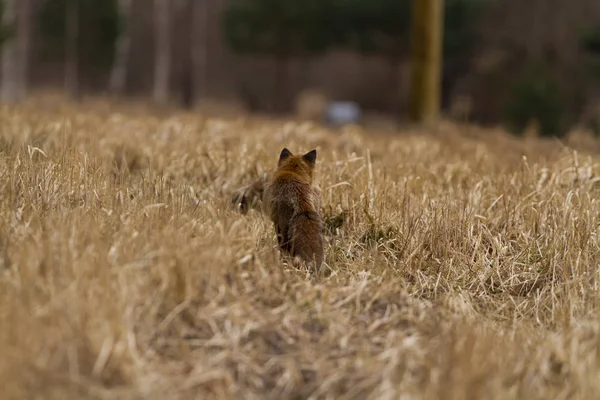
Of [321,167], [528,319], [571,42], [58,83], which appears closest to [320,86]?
[571,42]

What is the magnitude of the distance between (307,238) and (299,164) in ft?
2.61

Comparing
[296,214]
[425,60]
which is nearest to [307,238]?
[296,214]

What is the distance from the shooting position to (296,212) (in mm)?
4930

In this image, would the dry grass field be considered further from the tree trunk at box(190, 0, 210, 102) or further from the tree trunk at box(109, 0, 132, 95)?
the tree trunk at box(109, 0, 132, 95)

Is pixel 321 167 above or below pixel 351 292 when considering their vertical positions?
above

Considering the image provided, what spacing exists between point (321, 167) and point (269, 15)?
17891mm

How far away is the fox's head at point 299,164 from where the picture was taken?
5371 millimetres

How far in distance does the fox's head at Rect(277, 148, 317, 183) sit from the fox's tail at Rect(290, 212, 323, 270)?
0.48 meters

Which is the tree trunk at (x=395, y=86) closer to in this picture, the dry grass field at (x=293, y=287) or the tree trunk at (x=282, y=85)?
the tree trunk at (x=282, y=85)

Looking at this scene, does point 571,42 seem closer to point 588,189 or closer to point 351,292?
point 588,189

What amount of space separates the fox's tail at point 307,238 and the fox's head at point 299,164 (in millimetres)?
481

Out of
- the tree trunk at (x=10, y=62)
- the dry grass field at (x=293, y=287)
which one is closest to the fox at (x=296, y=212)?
the dry grass field at (x=293, y=287)

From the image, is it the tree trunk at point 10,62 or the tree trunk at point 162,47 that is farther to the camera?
the tree trunk at point 10,62

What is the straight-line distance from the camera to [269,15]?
78.3 ft
